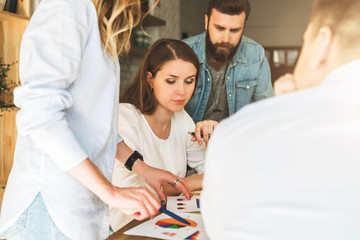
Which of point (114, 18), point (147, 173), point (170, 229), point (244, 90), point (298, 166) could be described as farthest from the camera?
point (244, 90)

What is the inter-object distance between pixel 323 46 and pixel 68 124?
47 centimetres

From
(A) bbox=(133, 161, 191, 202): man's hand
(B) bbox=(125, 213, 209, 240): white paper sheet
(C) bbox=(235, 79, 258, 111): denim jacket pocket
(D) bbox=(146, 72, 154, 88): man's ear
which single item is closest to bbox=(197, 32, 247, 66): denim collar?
(C) bbox=(235, 79, 258, 111): denim jacket pocket

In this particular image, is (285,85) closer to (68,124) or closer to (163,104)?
(68,124)

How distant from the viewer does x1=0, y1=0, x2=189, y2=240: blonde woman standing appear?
0.63m

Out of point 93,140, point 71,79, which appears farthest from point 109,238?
point 71,79

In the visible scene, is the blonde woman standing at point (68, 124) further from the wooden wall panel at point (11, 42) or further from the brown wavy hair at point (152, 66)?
the wooden wall panel at point (11, 42)

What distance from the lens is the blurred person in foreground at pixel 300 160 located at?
46 cm

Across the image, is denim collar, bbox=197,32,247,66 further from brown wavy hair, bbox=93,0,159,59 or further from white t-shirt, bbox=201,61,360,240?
white t-shirt, bbox=201,61,360,240

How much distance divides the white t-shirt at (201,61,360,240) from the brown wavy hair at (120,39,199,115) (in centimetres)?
116

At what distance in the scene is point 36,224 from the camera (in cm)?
72

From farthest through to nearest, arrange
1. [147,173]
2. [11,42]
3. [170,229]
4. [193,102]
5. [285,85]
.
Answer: [11,42] < [193,102] < [147,173] < [170,229] < [285,85]

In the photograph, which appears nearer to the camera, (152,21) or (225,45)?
(225,45)

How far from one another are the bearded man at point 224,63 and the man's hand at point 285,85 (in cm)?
108

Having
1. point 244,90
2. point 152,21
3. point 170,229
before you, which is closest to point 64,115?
point 170,229
